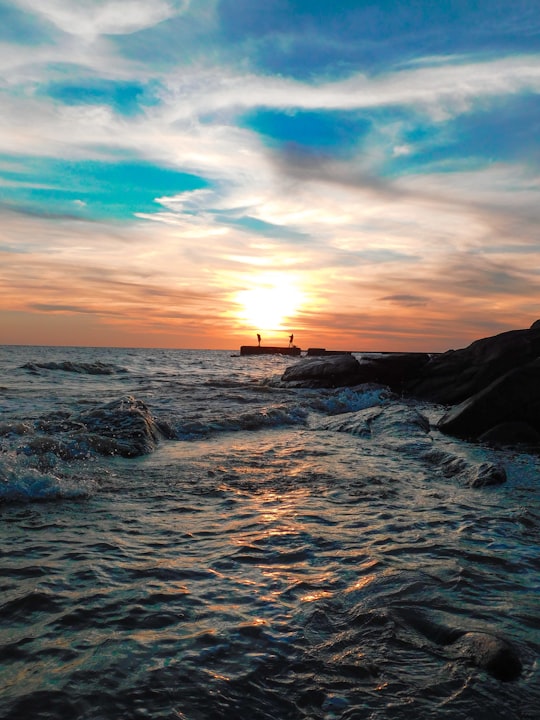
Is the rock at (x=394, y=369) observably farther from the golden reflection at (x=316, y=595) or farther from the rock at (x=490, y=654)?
the rock at (x=490, y=654)

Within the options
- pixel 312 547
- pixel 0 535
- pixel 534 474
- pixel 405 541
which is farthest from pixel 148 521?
pixel 534 474

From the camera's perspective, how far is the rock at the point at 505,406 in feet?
39.5

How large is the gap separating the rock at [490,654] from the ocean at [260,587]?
2 centimetres

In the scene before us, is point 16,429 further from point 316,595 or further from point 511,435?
point 511,435

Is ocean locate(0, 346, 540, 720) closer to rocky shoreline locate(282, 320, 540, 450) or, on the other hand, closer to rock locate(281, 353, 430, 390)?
rocky shoreline locate(282, 320, 540, 450)

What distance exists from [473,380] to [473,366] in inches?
55.9

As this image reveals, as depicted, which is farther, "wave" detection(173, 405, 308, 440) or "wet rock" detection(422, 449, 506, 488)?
"wave" detection(173, 405, 308, 440)

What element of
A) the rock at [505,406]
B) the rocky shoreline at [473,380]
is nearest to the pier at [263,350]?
the rocky shoreline at [473,380]

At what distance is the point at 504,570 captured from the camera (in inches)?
162

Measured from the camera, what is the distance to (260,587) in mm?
3703

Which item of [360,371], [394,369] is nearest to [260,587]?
[394,369]

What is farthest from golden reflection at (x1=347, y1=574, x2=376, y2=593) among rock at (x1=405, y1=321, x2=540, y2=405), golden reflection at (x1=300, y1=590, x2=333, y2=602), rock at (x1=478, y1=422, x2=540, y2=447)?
rock at (x1=405, y1=321, x2=540, y2=405)

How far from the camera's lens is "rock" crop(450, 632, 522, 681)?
271 cm

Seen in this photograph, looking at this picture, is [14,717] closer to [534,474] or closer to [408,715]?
[408,715]
